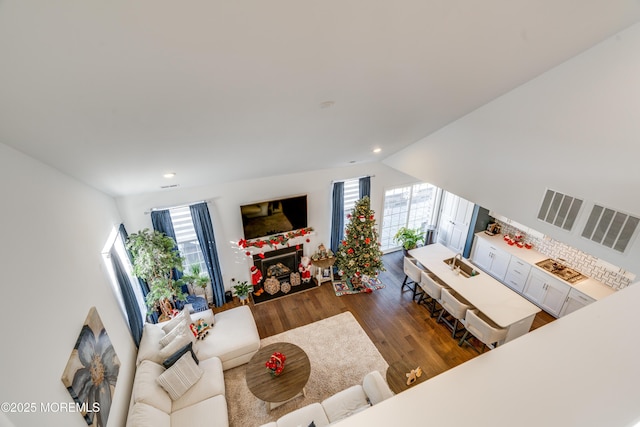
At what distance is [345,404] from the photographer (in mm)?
3475

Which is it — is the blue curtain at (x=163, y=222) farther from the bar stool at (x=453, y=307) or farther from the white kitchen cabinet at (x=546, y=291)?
the white kitchen cabinet at (x=546, y=291)

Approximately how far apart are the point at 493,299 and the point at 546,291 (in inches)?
61.8

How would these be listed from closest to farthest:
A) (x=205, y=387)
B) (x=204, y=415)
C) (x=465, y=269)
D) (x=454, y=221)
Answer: (x=204, y=415) → (x=205, y=387) → (x=465, y=269) → (x=454, y=221)

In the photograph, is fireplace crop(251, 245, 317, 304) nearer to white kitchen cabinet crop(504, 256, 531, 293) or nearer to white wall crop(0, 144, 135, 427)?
white wall crop(0, 144, 135, 427)

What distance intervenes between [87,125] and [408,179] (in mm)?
5967

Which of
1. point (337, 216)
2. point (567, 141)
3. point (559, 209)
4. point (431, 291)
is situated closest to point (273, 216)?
point (337, 216)

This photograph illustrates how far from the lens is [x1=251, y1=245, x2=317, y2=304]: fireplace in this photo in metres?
5.94

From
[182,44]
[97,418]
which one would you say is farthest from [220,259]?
[182,44]

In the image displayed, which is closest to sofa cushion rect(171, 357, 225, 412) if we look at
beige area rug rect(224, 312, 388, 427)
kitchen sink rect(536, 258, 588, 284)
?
beige area rug rect(224, 312, 388, 427)

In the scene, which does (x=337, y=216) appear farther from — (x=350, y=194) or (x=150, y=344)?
(x=150, y=344)

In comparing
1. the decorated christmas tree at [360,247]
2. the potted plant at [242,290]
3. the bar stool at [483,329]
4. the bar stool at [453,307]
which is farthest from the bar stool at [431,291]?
the potted plant at [242,290]

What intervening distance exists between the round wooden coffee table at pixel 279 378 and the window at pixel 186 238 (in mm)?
2266

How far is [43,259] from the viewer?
233 centimetres

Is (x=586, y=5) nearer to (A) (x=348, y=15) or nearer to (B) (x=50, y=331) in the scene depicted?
(A) (x=348, y=15)
